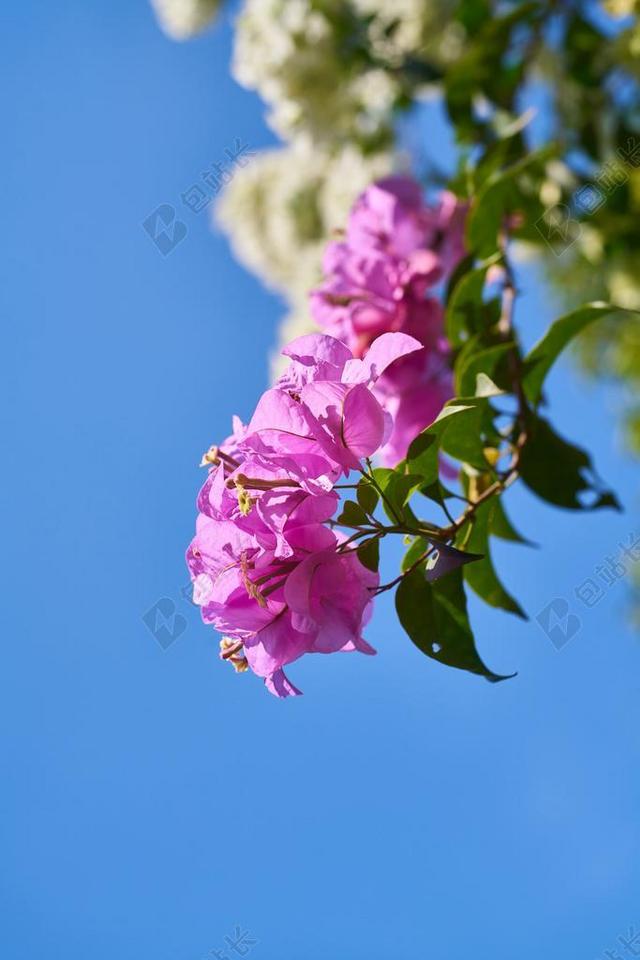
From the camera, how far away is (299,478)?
1.30ft

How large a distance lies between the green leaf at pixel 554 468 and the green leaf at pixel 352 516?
262 millimetres

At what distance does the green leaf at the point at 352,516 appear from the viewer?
0.41m

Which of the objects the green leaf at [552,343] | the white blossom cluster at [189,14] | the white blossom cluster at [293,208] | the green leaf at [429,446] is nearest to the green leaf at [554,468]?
the green leaf at [552,343]

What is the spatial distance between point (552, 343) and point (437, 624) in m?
0.25

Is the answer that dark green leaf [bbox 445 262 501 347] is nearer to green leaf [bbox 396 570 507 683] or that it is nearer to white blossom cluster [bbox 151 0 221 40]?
green leaf [bbox 396 570 507 683]

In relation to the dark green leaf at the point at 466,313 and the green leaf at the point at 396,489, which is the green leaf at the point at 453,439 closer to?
the green leaf at the point at 396,489

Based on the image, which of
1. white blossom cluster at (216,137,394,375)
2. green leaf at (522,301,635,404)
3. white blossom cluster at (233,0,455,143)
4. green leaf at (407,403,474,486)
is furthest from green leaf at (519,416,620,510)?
white blossom cluster at (233,0,455,143)

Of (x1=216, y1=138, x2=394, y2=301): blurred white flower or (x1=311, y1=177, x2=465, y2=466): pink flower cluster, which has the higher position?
(x1=216, y1=138, x2=394, y2=301): blurred white flower

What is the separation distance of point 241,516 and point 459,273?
44 cm

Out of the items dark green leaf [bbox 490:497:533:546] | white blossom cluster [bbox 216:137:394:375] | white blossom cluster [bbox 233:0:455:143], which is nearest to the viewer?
dark green leaf [bbox 490:497:533:546]

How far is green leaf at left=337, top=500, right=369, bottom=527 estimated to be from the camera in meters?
0.41

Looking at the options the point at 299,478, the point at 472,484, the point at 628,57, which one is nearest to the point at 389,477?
the point at 299,478

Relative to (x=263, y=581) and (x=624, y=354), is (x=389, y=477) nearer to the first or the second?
(x=263, y=581)

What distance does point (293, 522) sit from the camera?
0.40 meters
